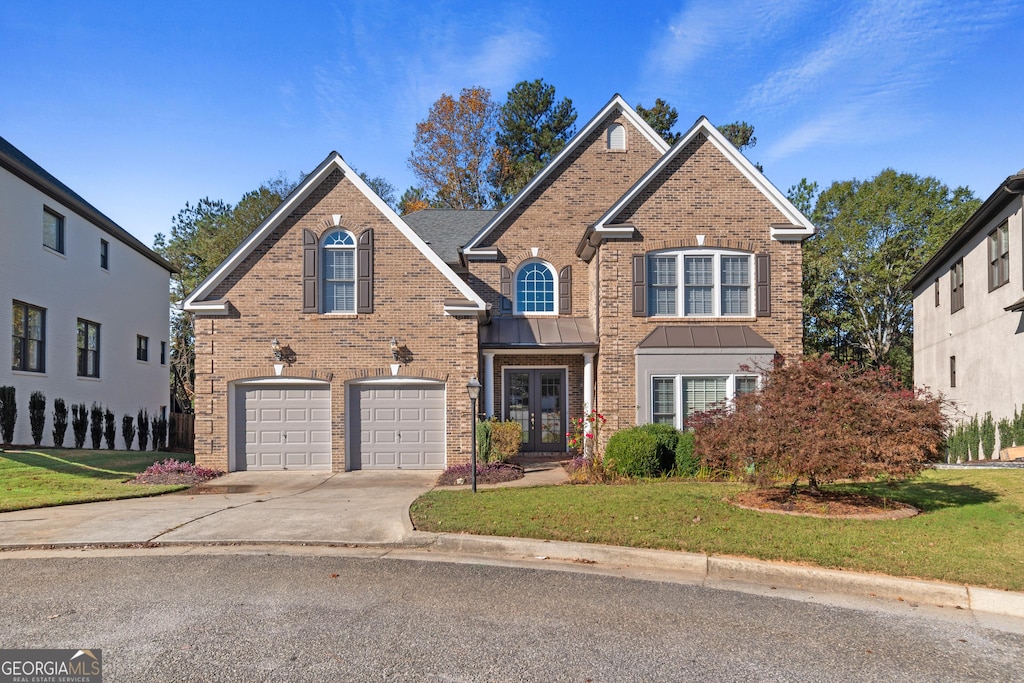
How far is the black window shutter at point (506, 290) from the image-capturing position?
20.2 meters

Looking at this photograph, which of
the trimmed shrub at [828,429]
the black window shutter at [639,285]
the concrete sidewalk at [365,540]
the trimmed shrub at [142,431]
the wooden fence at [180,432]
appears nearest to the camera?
the concrete sidewalk at [365,540]

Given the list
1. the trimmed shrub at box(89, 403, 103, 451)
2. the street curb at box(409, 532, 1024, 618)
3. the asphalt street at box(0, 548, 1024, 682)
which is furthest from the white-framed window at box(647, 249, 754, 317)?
the trimmed shrub at box(89, 403, 103, 451)

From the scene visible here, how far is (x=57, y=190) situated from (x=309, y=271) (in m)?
10.5

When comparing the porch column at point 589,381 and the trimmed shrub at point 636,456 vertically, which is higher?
the porch column at point 589,381

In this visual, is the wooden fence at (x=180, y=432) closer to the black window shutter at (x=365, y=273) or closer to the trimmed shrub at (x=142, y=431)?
the trimmed shrub at (x=142, y=431)

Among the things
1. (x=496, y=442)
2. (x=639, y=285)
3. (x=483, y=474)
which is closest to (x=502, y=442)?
(x=496, y=442)

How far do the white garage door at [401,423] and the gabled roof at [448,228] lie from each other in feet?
16.7

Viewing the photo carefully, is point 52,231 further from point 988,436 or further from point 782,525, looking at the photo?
point 988,436

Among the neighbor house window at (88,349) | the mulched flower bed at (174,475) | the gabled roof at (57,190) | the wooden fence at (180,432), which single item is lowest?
the wooden fence at (180,432)

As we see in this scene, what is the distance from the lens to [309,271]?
1747cm

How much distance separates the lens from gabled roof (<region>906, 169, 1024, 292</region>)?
18.1m

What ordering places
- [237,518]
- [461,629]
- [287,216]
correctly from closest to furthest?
[461,629], [237,518], [287,216]

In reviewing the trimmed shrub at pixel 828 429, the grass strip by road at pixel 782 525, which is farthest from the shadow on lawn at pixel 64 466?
the trimmed shrub at pixel 828 429

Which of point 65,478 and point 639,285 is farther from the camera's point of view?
point 639,285
